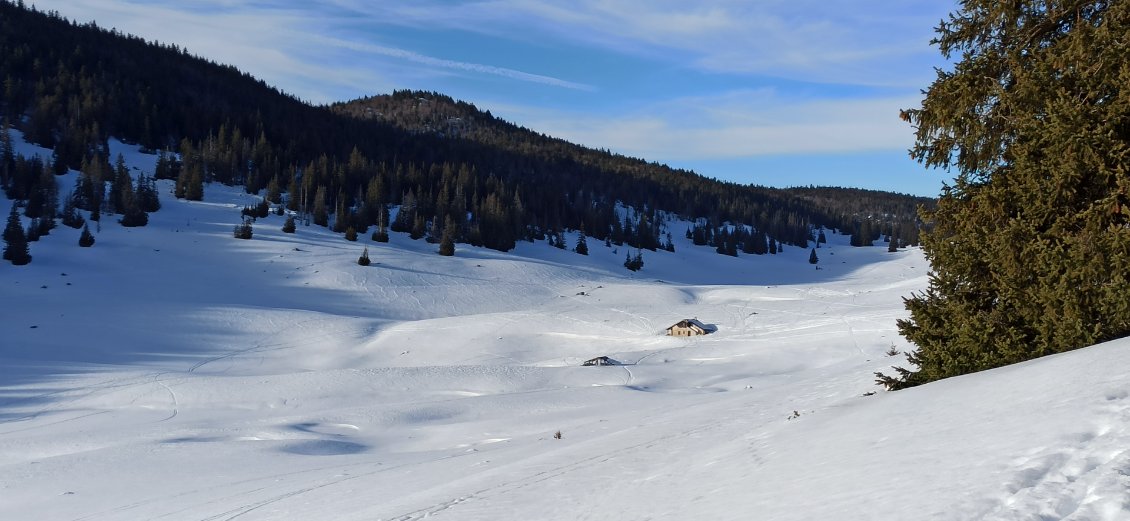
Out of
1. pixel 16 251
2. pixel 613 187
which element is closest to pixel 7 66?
pixel 16 251

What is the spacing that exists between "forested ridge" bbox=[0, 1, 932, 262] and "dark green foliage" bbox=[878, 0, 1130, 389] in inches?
2502

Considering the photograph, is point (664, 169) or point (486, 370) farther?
point (664, 169)

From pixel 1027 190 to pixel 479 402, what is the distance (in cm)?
1623

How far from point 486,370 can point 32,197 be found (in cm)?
5216

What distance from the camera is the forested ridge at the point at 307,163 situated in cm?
7962

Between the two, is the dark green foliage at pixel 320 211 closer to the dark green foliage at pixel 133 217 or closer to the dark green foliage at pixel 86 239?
the dark green foliage at pixel 133 217

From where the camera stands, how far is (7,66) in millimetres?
92125

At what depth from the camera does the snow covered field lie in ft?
19.8

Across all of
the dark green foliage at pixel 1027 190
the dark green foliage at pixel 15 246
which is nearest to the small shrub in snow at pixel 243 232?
the dark green foliage at pixel 15 246

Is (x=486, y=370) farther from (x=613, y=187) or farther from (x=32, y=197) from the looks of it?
(x=613, y=187)

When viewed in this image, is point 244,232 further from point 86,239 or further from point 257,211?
point 86,239

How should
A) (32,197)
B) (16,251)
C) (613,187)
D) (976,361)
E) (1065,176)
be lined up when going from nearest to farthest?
(1065,176)
(976,361)
(16,251)
(32,197)
(613,187)

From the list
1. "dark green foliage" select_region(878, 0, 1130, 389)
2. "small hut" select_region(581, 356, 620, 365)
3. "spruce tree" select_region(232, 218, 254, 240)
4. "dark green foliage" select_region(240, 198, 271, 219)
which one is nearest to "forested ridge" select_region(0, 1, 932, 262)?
"dark green foliage" select_region(240, 198, 271, 219)

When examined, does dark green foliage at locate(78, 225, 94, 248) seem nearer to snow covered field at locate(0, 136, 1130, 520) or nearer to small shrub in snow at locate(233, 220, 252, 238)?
snow covered field at locate(0, 136, 1130, 520)
